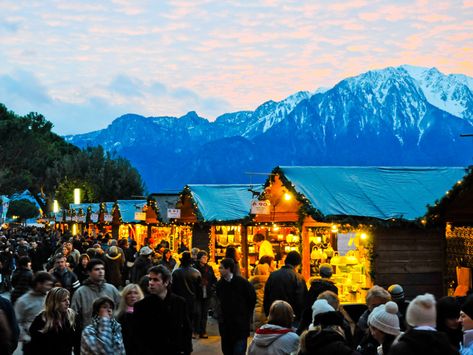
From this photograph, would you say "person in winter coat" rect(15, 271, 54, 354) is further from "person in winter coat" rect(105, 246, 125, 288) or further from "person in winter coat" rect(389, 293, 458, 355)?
"person in winter coat" rect(105, 246, 125, 288)

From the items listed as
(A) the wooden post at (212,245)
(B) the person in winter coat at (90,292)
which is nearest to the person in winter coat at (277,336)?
(B) the person in winter coat at (90,292)

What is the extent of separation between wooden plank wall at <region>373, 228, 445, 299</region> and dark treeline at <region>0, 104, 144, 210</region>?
150ft

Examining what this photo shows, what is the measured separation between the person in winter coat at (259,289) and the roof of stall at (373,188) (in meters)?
1.90

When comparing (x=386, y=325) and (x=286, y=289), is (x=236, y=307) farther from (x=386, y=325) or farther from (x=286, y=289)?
(x=386, y=325)

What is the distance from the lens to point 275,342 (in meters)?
5.80

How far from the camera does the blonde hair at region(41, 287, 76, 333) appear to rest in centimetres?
620

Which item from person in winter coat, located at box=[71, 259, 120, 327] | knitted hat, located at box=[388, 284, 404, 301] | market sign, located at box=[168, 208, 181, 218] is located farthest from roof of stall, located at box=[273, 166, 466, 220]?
market sign, located at box=[168, 208, 181, 218]

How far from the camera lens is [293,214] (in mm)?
16609

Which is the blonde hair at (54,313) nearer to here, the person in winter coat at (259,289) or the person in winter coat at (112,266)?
the person in winter coat at (259,289)

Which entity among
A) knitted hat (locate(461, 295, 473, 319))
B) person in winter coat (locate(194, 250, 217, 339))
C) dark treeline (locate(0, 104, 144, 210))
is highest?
dark treeline (locate(0, 104, 144, 210))

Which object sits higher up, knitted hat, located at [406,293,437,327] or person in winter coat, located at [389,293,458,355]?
knitted hat, located at [406,293,437,327]

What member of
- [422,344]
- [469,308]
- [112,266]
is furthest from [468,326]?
[112,266]

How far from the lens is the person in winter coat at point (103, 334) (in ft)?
19.8

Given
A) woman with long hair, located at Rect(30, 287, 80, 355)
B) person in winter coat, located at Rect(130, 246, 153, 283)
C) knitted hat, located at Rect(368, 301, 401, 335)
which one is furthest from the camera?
person in winter coat, located at Rect(130, 246, 153, 283)
